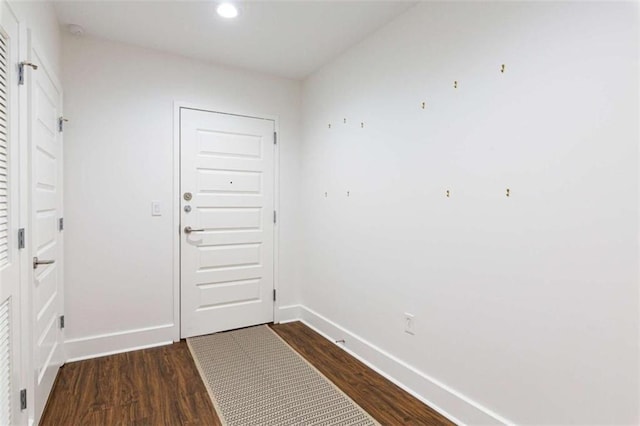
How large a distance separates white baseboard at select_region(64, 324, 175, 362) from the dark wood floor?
0.22ft

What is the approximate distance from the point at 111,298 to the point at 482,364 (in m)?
2.71

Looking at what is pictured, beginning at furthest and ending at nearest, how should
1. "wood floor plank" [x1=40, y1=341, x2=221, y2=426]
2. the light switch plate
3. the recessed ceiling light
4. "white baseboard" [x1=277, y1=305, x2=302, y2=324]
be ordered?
1. "white baseboard" [x1=277, y1=305, x2=302, y2=324]
2. the light switch plate
3. the recessed ceiling light
4. "wood floor plank" [x1=40, y1=341, x2=221, y2=426]

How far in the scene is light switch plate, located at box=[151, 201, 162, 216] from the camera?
2930 millimetres

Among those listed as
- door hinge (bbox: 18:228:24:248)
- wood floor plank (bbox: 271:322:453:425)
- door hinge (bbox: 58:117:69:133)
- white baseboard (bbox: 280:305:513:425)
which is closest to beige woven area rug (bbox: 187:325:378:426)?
wood floor plank (bbox: 271:322:453:425)

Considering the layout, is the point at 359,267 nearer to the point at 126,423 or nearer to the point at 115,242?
the point at 126,423

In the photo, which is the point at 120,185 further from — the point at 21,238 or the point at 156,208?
the point at 21,238

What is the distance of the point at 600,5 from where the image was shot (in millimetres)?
1375

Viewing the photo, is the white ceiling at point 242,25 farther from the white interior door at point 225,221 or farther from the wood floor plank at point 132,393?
the wood floor plank at point 132,393

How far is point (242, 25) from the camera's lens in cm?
249

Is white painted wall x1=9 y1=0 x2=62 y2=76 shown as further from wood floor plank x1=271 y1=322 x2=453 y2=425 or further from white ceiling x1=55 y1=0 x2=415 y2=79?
wood floor plank x1=271 y1=322 x2=453 y2=425

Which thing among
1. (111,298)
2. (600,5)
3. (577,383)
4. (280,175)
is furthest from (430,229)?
(111,298)

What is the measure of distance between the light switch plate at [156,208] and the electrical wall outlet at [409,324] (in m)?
2.13

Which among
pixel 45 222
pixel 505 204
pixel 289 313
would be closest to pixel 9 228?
pixel 45 222

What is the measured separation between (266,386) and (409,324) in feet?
3.35
